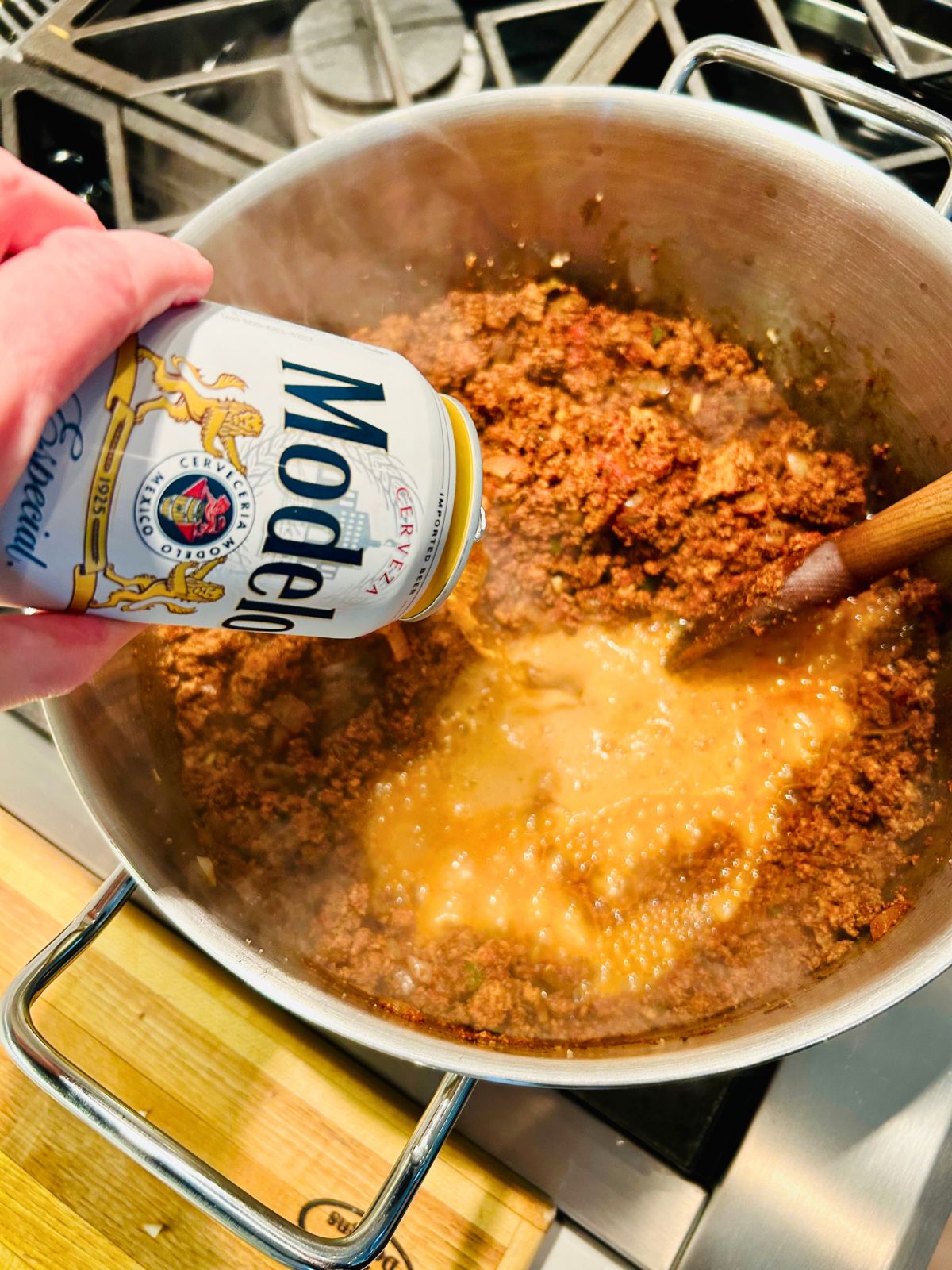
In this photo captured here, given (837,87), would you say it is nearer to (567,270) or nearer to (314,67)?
(567,270)

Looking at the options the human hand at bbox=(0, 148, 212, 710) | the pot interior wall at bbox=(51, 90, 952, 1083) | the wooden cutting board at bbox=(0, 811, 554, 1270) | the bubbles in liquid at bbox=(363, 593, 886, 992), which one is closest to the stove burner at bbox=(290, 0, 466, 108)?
the pot interior wall at bbox=(51, 90, 952, 1083)

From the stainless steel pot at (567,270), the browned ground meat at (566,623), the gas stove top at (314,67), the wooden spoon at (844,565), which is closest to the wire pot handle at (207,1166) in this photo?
the stainless steel pot at (567,270)

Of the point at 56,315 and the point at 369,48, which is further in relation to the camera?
the point at 369,48

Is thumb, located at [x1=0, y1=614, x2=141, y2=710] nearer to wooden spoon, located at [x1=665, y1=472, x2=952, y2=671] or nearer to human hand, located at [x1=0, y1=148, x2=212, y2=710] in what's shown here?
human hand, located at [x1=0, y1=148, x2=212, y2=710]

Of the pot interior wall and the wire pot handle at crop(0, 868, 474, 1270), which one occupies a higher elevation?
the pot interior wall

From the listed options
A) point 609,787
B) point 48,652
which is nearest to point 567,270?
point 609,787
